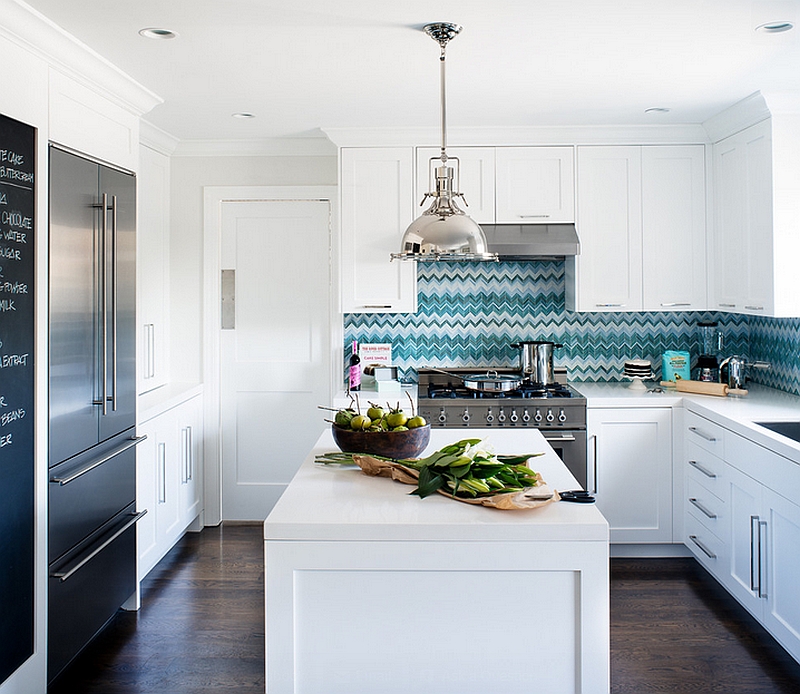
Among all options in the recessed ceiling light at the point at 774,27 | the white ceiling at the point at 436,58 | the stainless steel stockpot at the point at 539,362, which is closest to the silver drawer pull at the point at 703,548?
the stainless steel stockpot at the point at 539,362

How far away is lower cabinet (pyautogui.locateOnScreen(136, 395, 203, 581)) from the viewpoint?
378 centimetres

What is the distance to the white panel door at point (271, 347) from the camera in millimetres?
4824

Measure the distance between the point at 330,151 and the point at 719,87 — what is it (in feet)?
7.37

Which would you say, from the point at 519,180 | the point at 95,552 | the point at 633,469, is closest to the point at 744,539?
the point at 633,469

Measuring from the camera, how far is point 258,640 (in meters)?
3.22

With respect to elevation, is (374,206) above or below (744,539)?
above

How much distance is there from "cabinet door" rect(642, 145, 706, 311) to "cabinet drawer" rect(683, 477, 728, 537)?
1.05 metres

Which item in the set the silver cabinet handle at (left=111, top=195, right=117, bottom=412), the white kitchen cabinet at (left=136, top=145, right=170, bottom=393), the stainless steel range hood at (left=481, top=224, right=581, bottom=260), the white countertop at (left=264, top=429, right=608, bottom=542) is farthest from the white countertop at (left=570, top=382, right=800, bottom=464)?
the white kitchen cabinet at (left=136, top=145, right=170, bottom=393)

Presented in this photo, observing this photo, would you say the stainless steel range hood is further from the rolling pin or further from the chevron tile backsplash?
the rolling pin

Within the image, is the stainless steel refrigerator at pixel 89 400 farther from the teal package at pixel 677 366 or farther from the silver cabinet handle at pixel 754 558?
the teal package at pixel 677 366

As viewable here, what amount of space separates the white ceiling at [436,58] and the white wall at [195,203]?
540 mm

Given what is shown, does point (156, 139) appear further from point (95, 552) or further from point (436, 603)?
point (436, 603)

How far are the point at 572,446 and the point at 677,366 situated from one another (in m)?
0.93

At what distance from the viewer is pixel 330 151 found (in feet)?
15.5
